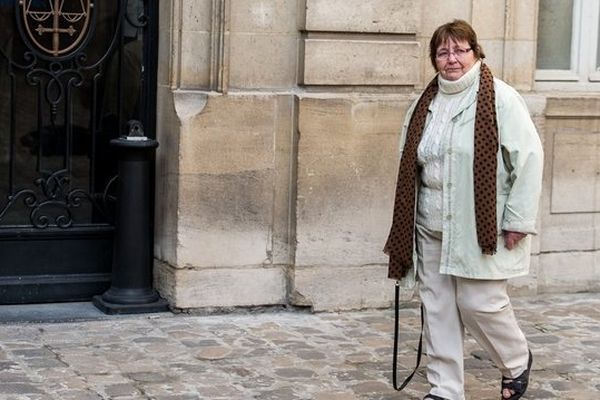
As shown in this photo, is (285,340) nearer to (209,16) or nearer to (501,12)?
(209,16)

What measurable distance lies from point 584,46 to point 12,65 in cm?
377

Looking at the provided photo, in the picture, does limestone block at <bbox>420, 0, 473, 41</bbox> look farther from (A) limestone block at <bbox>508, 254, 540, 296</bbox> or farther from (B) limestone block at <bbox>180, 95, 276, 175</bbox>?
(A) limestone block at <bbox>508, 254, 540, 296</bbox>

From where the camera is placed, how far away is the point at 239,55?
8.35 metres

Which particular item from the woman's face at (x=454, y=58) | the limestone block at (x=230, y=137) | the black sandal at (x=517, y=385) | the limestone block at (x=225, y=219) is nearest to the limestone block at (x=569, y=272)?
the limestone block at (x=225, y=219)

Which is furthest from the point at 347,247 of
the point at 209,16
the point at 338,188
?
the point at 209,16

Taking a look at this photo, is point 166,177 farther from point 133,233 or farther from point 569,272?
point 569,272

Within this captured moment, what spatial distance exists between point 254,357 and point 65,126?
2.02 meters

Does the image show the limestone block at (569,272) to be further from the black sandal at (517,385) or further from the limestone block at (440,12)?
the black sandal at (517,385)

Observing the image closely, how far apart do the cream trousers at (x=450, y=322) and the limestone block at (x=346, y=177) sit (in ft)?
6.94

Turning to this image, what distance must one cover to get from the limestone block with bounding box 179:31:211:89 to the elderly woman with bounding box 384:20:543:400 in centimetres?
219

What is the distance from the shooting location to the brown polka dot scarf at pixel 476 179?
20.2 ft

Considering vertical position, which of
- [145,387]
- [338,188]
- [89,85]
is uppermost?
[89,85]

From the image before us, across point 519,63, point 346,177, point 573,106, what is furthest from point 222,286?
point 573,106

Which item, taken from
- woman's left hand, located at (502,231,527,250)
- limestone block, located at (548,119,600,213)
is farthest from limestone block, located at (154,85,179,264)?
woman's left hand, located at (502,231,527,250)
